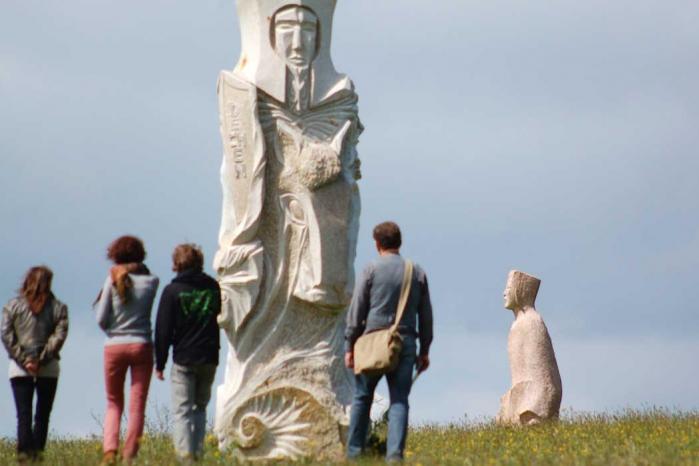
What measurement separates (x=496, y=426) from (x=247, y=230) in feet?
22.9

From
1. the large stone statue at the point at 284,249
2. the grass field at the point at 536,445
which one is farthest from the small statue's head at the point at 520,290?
the large stone statue at the point at 284,249

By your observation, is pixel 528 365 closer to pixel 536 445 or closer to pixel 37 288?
pixel 536 445

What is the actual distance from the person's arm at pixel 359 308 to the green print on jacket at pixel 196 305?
4.23 ft

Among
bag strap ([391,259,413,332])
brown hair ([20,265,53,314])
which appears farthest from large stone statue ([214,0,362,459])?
bag strap ([391,259,413,332])

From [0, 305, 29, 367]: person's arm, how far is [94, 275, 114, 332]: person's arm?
3.06 feet

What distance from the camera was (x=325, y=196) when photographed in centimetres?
1642

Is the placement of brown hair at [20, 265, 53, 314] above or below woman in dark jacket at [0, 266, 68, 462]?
above

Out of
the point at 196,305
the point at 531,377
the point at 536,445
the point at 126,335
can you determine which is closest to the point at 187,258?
the point at 196,305

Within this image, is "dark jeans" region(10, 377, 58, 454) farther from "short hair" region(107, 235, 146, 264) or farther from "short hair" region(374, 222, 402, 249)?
"short hair" region(374, 222, 402, 249)

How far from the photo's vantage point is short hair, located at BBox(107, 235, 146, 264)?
13.7 metres

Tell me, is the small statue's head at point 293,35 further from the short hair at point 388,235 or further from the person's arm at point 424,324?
the person's arm at point 424,324

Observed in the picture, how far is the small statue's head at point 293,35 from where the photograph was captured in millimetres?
16656

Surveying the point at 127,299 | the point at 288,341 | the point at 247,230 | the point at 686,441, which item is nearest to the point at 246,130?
the point at 247,230

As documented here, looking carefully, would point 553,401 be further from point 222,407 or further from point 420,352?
point 420,352
